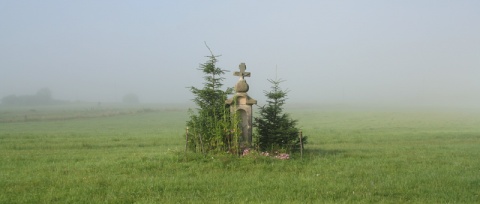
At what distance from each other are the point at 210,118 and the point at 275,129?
2.85 m

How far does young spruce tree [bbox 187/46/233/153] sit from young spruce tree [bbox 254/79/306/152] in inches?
66.0

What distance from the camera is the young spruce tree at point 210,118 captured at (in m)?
16.0

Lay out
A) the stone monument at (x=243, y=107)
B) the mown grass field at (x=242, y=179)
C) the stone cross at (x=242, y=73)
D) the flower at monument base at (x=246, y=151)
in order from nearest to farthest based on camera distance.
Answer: the mown grass field at (x=242, y=179), the flower at monument base at (x=246, y=151), the stone monument at (x=243, y=107), the stone cross at (x=242, y=73)

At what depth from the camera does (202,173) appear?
13.3 meters

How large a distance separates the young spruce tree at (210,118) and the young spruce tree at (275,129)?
168 cm

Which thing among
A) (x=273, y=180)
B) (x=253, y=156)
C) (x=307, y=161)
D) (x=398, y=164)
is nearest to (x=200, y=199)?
(x=273, y=180)

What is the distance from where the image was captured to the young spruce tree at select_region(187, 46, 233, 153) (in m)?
16.0

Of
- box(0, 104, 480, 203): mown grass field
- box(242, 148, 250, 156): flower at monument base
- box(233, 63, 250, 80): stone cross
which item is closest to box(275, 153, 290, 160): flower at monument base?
box(0, 104, 480, 203): mown grass field

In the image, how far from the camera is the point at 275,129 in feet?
Answer: 57.1

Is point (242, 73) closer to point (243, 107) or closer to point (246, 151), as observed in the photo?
point (243, 107)

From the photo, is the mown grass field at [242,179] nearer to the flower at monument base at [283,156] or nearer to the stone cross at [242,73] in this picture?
the flower at monument base at [283,156]

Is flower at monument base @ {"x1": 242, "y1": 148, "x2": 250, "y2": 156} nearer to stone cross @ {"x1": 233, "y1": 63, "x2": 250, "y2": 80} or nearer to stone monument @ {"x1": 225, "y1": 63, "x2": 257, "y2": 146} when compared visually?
stone monument @ {"x1": 225, "y1": 63, "x2": 257, "y2": 146}

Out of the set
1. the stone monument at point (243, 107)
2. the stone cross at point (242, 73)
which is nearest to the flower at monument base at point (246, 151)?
the stone monument at point (243, 107)

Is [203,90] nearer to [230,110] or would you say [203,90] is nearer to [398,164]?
[230,110]
